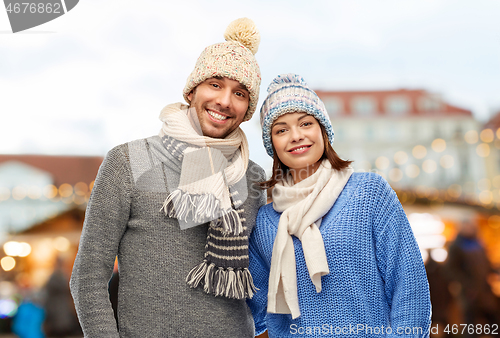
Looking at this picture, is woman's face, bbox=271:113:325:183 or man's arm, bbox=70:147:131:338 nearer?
man's arm, bbox=70:147:131:338

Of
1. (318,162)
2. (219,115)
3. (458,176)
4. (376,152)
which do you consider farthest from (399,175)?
(219,115)

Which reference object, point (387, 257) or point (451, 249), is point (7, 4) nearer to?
point (387, 257)

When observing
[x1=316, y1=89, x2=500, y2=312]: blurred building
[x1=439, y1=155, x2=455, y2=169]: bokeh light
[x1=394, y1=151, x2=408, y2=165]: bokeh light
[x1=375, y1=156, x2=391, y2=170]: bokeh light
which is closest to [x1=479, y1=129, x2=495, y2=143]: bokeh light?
[x1=316, y1=89, x2=500, y2=312]: blurred building

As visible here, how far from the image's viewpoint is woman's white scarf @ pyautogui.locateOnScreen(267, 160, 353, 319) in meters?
1.24

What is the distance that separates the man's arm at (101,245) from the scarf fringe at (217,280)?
0.27 meters

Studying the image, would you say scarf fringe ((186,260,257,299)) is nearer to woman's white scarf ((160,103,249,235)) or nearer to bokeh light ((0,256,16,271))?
woman's white scarf ((160,103,249,235))

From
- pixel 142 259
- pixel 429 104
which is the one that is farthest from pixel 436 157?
pixel 142 259

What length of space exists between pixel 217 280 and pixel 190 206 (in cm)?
27

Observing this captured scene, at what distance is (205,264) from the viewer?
3.92 ft

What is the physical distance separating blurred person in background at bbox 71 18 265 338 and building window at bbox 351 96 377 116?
2664mm

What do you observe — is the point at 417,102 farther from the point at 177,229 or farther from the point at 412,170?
the point at 177,229

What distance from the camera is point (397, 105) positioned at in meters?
4.05

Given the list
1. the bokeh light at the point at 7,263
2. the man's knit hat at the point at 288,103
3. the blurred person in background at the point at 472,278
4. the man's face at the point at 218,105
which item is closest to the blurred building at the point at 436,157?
the blurred person in background at the point at 472,278

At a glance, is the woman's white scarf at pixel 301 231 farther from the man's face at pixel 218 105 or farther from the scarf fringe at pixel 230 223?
the man's face at pixel 218 105
